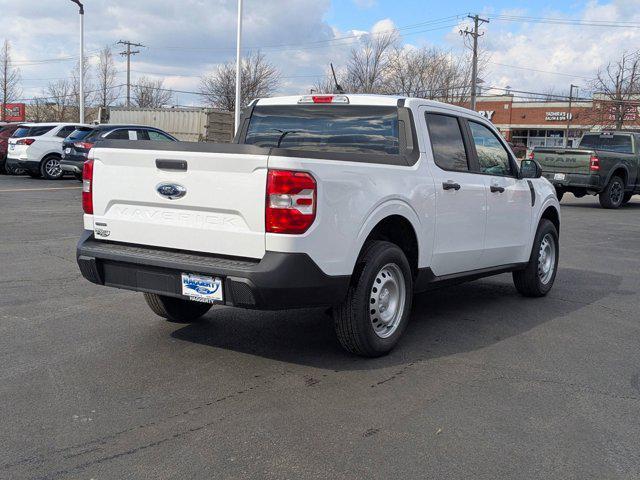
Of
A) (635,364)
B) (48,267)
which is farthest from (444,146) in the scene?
(48,267)

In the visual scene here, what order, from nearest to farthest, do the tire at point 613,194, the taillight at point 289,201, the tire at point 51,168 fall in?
the taillight at point 289,201 < the tire at point 613,194 < the tire at point 51,168

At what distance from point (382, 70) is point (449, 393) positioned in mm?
49173

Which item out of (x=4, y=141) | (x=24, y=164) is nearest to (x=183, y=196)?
(x=24, y=164)

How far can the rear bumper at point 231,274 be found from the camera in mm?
4160

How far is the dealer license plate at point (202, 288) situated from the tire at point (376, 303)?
0.88 m

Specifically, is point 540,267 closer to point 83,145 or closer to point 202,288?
point 202,288

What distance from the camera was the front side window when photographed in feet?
20.5

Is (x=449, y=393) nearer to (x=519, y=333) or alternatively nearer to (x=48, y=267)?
(x=519, y=333)

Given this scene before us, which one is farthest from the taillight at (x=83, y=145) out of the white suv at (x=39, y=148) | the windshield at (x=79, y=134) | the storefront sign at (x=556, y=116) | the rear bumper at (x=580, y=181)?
the storefront sign at (x=556, y=116)

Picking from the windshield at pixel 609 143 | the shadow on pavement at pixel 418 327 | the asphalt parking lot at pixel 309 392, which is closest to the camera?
the asphalt parking lot at pixel 309 392

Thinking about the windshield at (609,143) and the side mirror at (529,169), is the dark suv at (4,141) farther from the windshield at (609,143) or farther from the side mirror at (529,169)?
the side mirror at (529,169)

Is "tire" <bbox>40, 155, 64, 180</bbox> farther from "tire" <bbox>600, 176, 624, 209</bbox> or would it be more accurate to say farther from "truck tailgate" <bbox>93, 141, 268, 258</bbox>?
"truck tailgate" <bbox>93, 141, 268, 258</bbox>

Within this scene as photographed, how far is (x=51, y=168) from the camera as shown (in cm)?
2216

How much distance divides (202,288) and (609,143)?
60.0 feet
